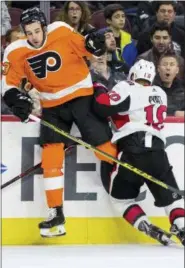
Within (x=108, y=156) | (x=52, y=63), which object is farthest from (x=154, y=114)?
(x=52, y=63)

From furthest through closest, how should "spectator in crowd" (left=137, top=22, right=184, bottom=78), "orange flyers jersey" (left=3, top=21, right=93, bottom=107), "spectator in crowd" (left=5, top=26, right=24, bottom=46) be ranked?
"spectator in crowd" (left=137, top=22, right=184, bottom=78)
"spectator in crowd" (left=5, top=26, right=24, bottom=46)
"orange flyers jersey" (left=3, top=21, right=93, bottom=107)

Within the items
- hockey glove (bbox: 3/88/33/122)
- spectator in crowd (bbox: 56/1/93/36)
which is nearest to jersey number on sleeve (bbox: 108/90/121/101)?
hockey glove (bbox: 3/88/33/122)

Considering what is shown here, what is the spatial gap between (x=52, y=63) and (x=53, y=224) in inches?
36.2

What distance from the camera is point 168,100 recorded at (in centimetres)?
522

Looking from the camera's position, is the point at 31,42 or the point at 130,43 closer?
the point at 31,42

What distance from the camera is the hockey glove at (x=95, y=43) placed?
470 cm

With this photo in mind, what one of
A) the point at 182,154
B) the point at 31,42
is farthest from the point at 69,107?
the point at 182,154

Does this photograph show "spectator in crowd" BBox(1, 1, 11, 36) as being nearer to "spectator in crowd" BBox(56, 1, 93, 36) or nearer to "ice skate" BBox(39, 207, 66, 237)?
"spectator in crowd" BBox(56, 1, 93, 36)

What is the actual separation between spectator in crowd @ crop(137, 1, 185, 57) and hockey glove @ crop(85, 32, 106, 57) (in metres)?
0.80

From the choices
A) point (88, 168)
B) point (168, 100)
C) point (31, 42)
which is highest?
point (31, 42)

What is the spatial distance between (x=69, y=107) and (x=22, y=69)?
0.35 meters

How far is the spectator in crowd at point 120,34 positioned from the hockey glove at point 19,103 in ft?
2.91

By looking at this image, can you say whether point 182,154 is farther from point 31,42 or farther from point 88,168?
point 31,42

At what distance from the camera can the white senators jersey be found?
4.77 m
